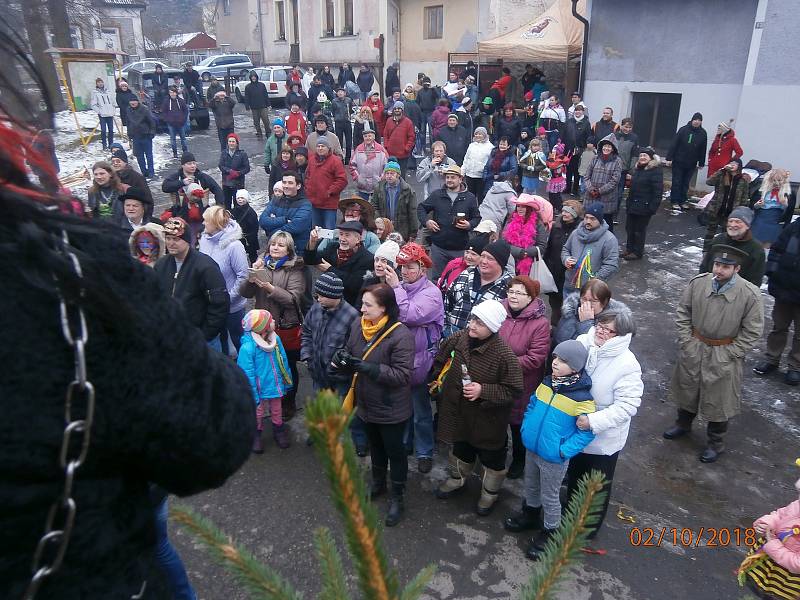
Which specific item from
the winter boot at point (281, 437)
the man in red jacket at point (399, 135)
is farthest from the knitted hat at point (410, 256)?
the man in red jacket at point (399, 135)

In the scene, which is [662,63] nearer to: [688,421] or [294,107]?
[294,107]

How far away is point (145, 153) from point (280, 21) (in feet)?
86.2

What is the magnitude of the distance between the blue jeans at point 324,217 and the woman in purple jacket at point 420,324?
4966 millimetres

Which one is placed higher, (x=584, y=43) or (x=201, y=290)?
(x=584, y=43)

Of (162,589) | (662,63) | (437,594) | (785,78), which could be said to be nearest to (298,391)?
(437,594)

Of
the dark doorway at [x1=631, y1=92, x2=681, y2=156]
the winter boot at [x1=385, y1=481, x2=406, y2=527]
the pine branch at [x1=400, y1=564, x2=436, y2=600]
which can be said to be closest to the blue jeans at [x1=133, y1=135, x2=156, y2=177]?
the dark doorway at [x1=631, y1=92, x2=681, y2=156]

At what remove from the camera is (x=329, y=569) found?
1.10 m

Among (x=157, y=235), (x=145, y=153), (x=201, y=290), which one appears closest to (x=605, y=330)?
(x=201, y=290)

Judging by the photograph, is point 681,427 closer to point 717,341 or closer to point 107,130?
point 717,341

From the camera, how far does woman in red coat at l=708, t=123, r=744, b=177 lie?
12.6 meters

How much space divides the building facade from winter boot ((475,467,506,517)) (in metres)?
11.9

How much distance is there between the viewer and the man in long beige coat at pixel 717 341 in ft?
17.4
